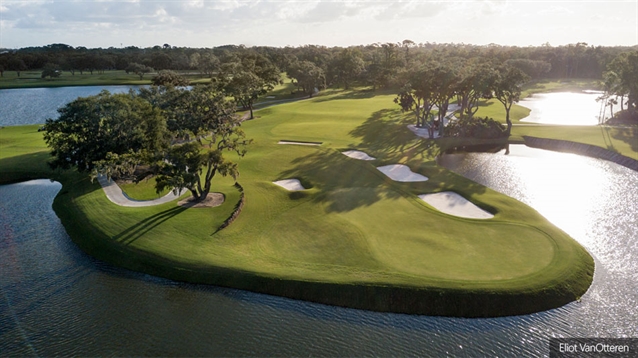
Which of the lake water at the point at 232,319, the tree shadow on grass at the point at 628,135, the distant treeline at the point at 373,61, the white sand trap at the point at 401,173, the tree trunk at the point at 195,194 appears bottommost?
the lake water at the point at 232,319

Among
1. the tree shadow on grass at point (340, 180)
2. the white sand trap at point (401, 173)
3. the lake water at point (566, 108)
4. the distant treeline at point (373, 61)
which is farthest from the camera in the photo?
the distant treeline at point (373, 61)

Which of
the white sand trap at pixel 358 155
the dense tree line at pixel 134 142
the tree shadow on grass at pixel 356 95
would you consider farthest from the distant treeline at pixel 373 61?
the dense tree line at pixel 134 142

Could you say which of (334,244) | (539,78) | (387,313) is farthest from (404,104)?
(539,78)

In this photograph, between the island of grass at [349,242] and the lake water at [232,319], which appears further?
the island of grass at [349,242]

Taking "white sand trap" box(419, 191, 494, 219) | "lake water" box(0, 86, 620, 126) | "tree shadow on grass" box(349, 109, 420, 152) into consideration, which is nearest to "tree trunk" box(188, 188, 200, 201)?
"white sand trap" box(419, 191, 494, 219)

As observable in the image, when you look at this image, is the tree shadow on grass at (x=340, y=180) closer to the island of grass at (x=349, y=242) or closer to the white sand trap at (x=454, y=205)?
the island of grass at (x=349, y=242)

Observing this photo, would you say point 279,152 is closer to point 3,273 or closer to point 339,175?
point 339,175

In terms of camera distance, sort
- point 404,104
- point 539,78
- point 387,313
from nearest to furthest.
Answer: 1. point 387,313
2. point 404,104
3. point 539,78
